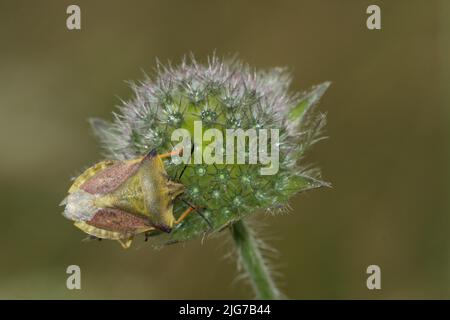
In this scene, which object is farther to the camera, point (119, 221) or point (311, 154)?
point (311, 154)

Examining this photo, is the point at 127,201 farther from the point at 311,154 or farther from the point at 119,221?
the point at 311,154

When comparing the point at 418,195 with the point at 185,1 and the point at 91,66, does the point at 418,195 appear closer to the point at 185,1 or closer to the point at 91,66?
the point at 185,1

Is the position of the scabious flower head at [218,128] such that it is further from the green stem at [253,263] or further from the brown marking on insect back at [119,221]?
the green stem at [253,263]

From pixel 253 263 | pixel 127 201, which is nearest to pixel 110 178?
pixel 127 201

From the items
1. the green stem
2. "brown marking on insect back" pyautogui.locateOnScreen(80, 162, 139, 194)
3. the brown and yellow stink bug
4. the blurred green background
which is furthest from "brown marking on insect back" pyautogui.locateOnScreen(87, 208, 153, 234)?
the blurred green background

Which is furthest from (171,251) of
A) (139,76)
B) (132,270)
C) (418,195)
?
(418,195)
